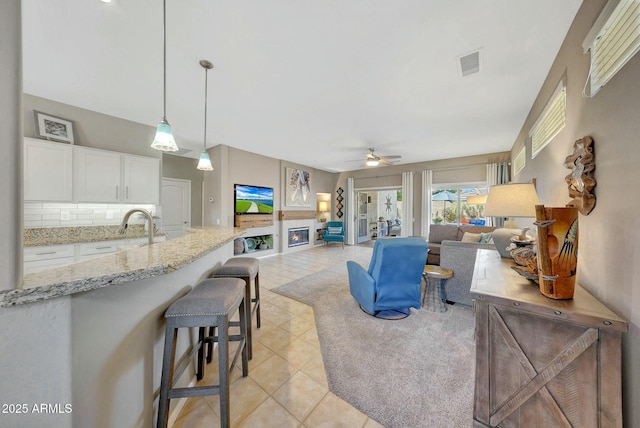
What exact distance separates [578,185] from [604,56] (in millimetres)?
664

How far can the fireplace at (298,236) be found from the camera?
6492mm

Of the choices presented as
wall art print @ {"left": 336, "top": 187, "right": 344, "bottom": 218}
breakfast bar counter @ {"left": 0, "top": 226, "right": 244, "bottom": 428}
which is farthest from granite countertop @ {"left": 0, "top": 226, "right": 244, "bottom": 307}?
wall art print @ {"left": 336, "top": 187, "right": 344, "bottom": 218}

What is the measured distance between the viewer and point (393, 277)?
235 centimetres

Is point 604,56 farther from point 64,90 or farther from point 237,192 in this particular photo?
point 237,192

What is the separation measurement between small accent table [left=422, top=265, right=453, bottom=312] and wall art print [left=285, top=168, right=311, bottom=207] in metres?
4.36

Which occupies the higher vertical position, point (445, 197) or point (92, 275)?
point (445, 197)

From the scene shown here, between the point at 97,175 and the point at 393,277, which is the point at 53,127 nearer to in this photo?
the point at 97,175

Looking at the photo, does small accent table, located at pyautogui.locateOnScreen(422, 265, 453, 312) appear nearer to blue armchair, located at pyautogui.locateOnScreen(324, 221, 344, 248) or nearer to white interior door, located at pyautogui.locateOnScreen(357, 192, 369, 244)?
Answer: blue armchair, located at pyautogui.locateOnScreen(324, 221, 344, 248)

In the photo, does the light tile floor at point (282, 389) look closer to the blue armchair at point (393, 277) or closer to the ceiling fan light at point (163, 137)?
the blue armchair at point (393, 277)

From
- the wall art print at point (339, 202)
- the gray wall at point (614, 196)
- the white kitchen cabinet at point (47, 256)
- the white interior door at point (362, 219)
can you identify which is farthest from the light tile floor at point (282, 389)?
the white interior door at point (362, 219)

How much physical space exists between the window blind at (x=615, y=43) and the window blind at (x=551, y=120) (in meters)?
0.65

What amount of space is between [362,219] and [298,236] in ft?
9.28

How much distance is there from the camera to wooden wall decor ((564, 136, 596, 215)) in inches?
45.4

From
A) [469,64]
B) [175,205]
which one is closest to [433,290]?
[469,64]
